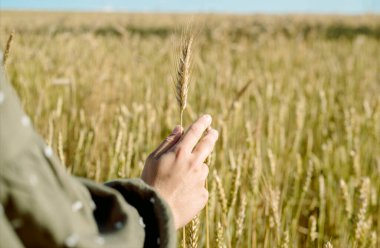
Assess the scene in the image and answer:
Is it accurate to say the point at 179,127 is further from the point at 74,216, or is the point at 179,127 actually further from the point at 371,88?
the point at 371,88

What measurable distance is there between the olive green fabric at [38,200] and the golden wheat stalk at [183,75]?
24 cm

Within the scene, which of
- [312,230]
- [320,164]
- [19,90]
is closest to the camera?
[312,230]

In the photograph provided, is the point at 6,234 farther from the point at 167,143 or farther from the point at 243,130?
Result: the point at 243,130

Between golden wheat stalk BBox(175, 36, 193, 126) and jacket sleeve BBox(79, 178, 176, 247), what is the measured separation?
0.16 metres

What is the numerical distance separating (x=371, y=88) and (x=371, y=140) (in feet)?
3.59

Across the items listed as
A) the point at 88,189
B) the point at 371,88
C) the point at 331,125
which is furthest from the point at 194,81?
the point at 88,189

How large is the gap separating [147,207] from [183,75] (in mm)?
227

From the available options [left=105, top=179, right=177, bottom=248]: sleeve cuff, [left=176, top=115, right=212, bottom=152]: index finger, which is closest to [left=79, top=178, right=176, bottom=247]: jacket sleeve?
[left=105, top=179, right=177, bottom=248]: sleeve cuff

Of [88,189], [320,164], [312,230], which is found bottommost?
[320,164]

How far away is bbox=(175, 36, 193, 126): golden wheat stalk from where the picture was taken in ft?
2.48

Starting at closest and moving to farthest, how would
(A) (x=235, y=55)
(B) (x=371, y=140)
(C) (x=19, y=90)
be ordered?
(B) (x=371, y=140), (C) (x=19, y=90), (A) (x=235, y=55)

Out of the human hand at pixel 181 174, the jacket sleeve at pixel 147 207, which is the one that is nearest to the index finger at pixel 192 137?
the human hand at pixel 181 174

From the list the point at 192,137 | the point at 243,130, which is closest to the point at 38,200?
the point at 192,137

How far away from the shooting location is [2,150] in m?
0.44
